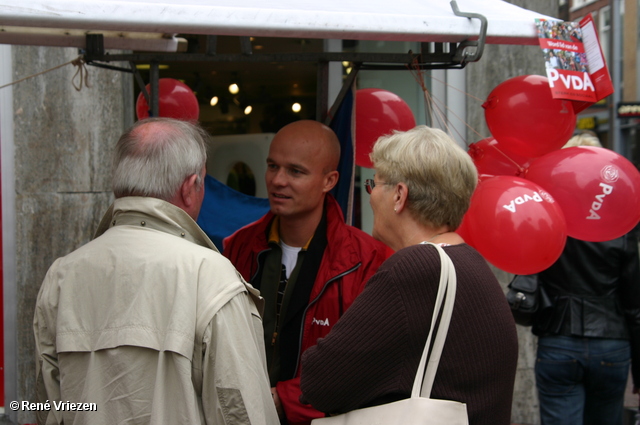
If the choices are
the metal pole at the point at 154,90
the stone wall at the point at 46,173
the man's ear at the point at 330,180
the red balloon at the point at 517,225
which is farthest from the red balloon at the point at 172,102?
the red balloon at the point at 517,225

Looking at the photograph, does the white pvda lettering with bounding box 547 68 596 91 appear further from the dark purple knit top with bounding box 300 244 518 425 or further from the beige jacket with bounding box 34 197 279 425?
the beige jacket with bounding box 34 197 279 425

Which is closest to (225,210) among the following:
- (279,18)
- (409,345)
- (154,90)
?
(154,90)

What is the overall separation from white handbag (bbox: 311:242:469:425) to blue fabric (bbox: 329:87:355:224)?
145 centimetres

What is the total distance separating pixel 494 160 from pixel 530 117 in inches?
13.2

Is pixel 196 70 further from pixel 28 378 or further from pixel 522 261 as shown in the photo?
pixel 522 261

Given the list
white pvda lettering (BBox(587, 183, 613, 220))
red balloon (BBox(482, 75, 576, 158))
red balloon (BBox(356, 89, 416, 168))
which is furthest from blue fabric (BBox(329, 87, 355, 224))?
white pvda lettering (BBox(587, 183, 613, 220))

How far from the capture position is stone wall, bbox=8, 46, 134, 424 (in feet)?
14.3

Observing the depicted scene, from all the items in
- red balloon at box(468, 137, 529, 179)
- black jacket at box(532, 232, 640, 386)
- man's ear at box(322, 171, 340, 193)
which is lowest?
black jacket at box(532, 232, 640, 386)

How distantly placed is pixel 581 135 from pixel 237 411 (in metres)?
2.66

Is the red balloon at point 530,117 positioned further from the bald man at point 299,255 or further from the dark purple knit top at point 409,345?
the dark purple knit top at point 409,345

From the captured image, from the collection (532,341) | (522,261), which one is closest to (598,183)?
(522,261)

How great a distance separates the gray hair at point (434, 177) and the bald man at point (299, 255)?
0.70 m

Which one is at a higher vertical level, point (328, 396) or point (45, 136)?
point (45, 136)

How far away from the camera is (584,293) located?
3.34m
